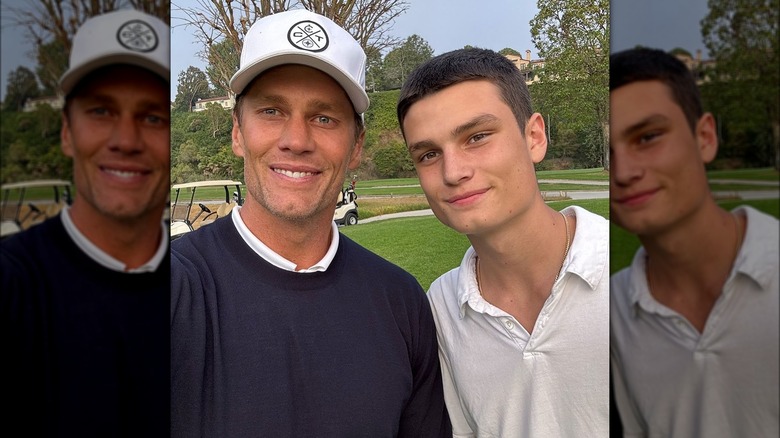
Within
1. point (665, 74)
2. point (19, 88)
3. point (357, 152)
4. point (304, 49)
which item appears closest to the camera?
point (19, 88)

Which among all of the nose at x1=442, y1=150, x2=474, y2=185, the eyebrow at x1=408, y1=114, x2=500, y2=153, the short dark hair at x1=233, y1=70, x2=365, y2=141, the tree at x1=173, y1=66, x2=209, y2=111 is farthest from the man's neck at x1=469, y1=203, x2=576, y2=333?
the tree at x1=173, y1=66, x2=209, y2=111

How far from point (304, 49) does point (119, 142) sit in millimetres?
1062

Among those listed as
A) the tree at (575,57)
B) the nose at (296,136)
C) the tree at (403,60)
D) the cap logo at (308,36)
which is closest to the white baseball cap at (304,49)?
the cap logo at (308,36)

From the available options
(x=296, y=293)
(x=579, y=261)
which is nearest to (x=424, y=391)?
(x=296, y=293)

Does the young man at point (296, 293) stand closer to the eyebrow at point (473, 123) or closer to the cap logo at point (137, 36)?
the eyebrow at point (473, 123)

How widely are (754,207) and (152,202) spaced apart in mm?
1236

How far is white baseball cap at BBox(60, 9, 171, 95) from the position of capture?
115 cm

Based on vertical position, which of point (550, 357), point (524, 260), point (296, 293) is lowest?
point (550, 357)

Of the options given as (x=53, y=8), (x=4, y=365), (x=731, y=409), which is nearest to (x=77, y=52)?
(x=53, y=8)

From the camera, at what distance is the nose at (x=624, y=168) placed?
1222 millimetres

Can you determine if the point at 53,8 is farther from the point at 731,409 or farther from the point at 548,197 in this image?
the point at 548,197

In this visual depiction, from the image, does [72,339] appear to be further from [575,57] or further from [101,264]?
[575,57]

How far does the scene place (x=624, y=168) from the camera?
124 cm

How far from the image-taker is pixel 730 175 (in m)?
1.20
